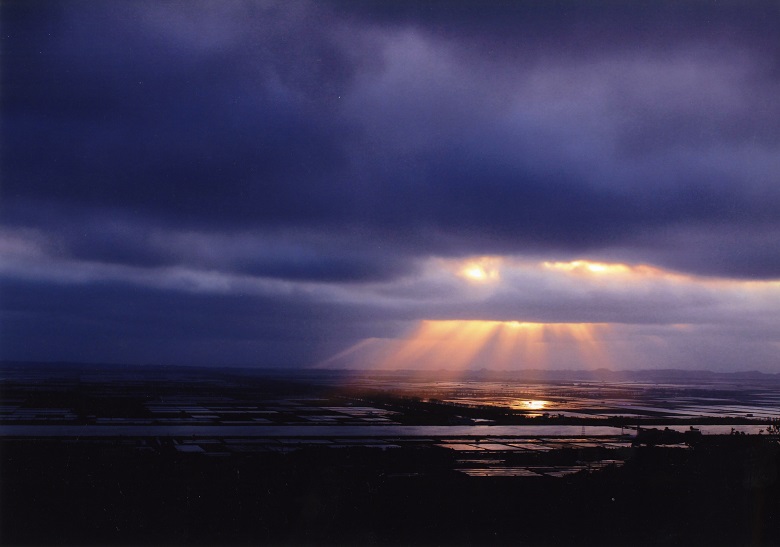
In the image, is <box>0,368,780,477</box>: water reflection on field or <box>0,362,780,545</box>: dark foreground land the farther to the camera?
<box>0,368,780,477</box>: water reflection on field

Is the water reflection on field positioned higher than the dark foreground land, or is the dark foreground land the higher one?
the dark foreground land

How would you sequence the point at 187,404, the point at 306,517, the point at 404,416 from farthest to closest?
1. the point at 187,404
2. the point at 404,416
3. the point at 306,517

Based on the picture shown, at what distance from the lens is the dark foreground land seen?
20.1 metres

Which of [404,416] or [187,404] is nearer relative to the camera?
[404,416]

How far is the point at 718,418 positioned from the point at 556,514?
50.6m

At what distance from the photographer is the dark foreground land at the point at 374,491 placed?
2014cm

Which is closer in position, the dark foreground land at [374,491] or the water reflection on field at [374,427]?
the dark foreground land at [374,491]

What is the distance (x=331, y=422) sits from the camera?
2114 inches

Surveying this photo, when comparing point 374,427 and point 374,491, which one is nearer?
point 374,491

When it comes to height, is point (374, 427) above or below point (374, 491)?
below

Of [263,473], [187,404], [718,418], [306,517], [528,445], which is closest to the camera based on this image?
[306,517]

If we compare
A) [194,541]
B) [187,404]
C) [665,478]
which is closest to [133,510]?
[194,541]

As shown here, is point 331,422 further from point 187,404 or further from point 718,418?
point 718,418

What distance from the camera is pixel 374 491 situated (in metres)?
25.6
